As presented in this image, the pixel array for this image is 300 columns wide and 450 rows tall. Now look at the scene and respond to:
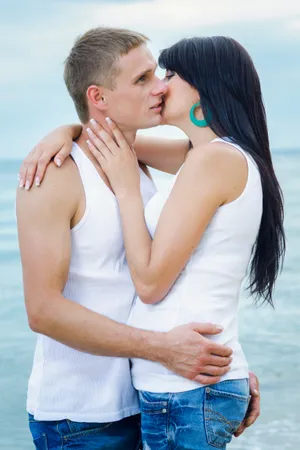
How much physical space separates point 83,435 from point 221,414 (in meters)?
0.39

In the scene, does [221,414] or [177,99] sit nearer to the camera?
[221,414]

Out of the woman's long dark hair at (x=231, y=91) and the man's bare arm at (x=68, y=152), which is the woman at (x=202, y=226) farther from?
the man's bare arm at (x=68, y=152)

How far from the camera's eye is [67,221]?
229cm

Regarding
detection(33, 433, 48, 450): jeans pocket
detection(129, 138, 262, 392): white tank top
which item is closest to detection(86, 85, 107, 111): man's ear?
detection(129, 138, 262, 392): white tank top

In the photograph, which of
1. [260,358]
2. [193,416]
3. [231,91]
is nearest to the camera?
[193,416]

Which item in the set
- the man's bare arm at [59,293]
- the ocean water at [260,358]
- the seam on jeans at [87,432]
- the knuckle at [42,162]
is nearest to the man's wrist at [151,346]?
the man's bare arm at [59,293]

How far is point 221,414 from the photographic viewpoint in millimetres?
2229

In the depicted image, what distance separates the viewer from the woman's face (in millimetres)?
2361

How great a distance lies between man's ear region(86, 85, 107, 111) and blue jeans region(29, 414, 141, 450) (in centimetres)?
84

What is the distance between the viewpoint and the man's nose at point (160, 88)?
242 cm

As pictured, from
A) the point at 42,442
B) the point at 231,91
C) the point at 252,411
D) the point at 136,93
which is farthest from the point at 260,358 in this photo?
the point at 231,91

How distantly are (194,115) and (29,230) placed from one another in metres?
0.51

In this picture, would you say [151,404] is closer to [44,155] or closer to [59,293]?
[59,293]

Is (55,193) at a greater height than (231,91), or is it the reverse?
(231,91)
